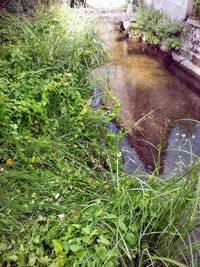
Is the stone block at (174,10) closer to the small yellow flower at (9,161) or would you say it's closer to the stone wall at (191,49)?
the stone wall at (191,49)

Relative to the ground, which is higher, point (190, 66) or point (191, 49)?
point (191, 49)

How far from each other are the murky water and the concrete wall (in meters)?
1.27

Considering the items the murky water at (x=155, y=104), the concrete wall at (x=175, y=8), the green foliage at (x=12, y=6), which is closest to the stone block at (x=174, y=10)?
the concrete wall at (x=175, y=8)

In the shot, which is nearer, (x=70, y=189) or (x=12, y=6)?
(x=70, y=189)

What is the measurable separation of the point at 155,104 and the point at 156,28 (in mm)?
3958

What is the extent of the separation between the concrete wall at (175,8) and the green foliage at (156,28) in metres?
0.21

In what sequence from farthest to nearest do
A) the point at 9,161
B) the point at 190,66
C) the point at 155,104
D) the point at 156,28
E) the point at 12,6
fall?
the point at 156,28
the point at 190,66
the point at 12,6
the point at 155,104
the point at 9,161

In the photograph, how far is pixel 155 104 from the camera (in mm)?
5137

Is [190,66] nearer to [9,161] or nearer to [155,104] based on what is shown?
[155,104]

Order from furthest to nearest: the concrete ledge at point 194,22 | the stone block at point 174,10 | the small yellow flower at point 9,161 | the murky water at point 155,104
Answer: the stone block at point 174,10, the concrete ledge at point 194,22, the murky water at point 155,104, the small yellow flower at point 9,161

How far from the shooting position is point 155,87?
5.80 meters

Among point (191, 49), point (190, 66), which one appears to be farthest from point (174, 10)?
point (190, 66)

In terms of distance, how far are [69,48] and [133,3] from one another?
808cm

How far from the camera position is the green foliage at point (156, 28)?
7207 mm
